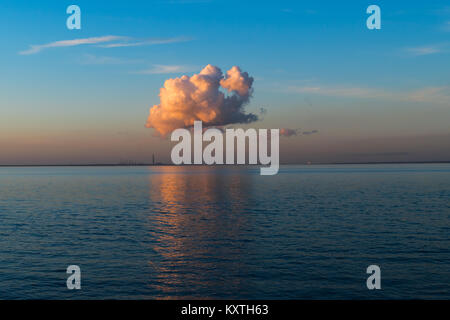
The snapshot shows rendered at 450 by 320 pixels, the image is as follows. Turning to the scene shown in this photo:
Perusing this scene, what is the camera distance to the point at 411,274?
92.0 ft

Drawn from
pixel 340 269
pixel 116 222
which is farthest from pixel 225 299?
pixel 116 222

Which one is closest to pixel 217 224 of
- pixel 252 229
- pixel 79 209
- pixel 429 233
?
pixel 252 229

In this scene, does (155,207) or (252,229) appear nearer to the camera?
(252,229)

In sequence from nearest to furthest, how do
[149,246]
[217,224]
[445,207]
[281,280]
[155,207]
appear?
[281,280], [149,246], [217,224], [445,207], [155,207]

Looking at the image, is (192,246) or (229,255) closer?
(229,255)

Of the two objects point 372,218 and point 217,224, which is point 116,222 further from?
point 372,218

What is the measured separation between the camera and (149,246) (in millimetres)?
38312

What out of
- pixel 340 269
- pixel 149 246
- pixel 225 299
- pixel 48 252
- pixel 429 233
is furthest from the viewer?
pixel 429 233

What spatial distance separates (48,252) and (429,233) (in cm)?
4192

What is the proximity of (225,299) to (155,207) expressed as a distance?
172 ft

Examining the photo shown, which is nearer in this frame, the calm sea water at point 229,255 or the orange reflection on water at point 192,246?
the calm sea water at point 229,255

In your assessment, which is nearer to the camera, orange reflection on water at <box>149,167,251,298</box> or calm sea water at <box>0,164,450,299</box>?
calm sea water at <box>0,164,450,299</box>
